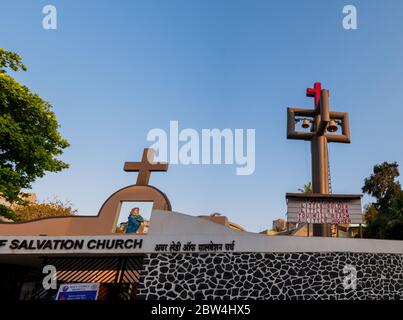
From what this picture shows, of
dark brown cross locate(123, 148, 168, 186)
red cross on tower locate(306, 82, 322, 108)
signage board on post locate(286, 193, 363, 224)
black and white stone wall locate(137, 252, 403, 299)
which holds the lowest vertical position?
black and white stone wall locate(137, 252, 403, 299)

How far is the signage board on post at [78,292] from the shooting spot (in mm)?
11742

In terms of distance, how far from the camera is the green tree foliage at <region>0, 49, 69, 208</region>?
727 inches

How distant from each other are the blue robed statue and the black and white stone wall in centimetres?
344

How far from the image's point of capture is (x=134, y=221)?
53.0 ft

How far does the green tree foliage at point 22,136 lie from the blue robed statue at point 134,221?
7.51 meters

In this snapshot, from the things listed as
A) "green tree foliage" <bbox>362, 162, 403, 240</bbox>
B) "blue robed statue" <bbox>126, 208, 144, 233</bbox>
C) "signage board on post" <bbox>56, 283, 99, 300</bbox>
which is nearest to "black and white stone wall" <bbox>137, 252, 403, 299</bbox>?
"signage board on post" <bbox>56, 283, 99, 300</bbox>

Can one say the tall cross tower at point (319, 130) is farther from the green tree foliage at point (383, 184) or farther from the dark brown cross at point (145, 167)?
the green tree foliage at point (383, 184)

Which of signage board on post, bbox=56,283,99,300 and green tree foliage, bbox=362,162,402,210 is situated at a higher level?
green tree foliage, bbox=362,162,402,210

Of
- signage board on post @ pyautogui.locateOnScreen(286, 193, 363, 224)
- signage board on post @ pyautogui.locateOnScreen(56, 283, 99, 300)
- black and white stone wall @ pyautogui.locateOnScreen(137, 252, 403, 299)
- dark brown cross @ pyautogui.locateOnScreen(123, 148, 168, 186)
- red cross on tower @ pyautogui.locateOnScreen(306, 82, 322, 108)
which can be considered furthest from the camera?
red cross on tower @ pyautogui.locateOnScreen(306, 82, 322, 108)

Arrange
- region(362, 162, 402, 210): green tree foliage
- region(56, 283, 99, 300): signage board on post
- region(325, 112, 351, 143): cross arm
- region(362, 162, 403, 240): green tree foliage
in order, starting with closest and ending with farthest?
1. region(56, 283, 99, 300): signage board on post
2. region(325, 112, 351, 143): cross arm
3. region(362, 162, 403, 240): green tree foliage
4. region(362, 162, 402, 210): green tree foliage

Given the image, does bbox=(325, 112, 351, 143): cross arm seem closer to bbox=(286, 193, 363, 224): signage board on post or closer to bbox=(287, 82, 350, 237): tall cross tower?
bbox=(287, 82, 350, 237): tall cross tower

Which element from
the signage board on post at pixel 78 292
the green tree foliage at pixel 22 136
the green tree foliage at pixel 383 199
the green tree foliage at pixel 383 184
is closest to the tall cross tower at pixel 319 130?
the signage board on post at pixel 78 292

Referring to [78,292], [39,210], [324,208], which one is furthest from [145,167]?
[39,210]

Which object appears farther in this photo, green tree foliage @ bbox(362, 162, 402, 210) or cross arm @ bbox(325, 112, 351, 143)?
green tree foliage @ bbox(362, 162, 402, 210)
